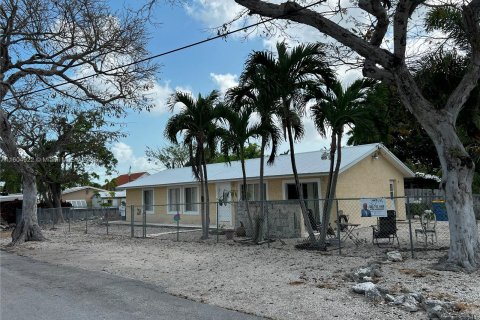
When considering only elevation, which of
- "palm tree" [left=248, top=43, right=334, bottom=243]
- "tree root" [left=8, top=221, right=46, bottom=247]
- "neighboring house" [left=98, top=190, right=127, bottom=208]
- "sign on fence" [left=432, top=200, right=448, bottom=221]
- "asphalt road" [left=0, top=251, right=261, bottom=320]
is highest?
"palm tree" [left=248, top=43, right=334, bottom=243]

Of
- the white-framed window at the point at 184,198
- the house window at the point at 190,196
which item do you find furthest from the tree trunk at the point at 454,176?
the house window at the point at 190,196

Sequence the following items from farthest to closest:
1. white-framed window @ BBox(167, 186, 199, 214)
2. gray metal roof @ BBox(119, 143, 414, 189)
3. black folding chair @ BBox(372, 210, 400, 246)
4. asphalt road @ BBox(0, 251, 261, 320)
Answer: white-framed window @ BBox(167, 186, 199, 214)
gray metal roof @ BBox(119, 143, 414, 189)
black folding chair @ BBox(372, 210, 400, 246)
asphalt road @ BBox(0, 251, 261, 320)

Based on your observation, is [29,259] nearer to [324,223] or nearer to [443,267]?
[324,223]

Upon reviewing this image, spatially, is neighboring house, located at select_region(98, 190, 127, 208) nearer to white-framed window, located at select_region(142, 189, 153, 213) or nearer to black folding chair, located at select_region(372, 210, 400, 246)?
white-framed window, located at select_region(142, 189, 153, 213)

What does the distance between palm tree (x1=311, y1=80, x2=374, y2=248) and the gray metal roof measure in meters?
5.19

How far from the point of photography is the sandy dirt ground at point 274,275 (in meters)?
6.77

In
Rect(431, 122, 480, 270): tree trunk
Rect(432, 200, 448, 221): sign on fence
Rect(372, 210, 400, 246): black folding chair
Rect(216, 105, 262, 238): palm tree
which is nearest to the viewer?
Rect(431, 122, 480, 270): tree trunk

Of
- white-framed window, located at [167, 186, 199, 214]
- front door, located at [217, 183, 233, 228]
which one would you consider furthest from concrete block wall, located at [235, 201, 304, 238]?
white-framed window, located at [167, 186, 199, 214]

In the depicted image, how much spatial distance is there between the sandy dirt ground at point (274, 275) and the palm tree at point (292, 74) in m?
2.34

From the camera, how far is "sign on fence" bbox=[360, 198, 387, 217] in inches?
469

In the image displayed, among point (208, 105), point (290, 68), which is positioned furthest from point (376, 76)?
point (208, 105)

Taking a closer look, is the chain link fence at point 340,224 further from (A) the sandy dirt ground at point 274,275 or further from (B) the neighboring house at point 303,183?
(A) the sandy dirt ground at point 274,275

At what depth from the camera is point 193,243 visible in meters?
15.9

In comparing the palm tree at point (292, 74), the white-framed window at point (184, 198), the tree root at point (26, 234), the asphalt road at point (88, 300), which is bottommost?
the asphalt road at point (88, 300)
